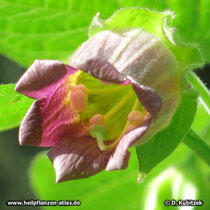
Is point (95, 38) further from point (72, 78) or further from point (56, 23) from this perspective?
point (56, 23)

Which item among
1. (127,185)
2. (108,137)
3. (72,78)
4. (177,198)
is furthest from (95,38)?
(127,185)

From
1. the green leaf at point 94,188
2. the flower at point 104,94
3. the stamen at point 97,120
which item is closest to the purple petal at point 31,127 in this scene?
the flower at point 104,94

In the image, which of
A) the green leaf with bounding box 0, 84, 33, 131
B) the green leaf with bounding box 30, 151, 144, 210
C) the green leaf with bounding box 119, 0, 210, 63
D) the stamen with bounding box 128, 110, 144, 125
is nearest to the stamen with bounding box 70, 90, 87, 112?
the stamen with bounding box 128, 110, 144, 125

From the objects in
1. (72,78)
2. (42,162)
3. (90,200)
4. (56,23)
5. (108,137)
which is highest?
(56,23)

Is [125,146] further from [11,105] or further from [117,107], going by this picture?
[11,105]

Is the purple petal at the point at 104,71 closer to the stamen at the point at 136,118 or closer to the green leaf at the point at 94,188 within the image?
the stamen at the point at 136,118

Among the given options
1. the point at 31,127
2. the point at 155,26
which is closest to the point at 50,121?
the point at 31,127
